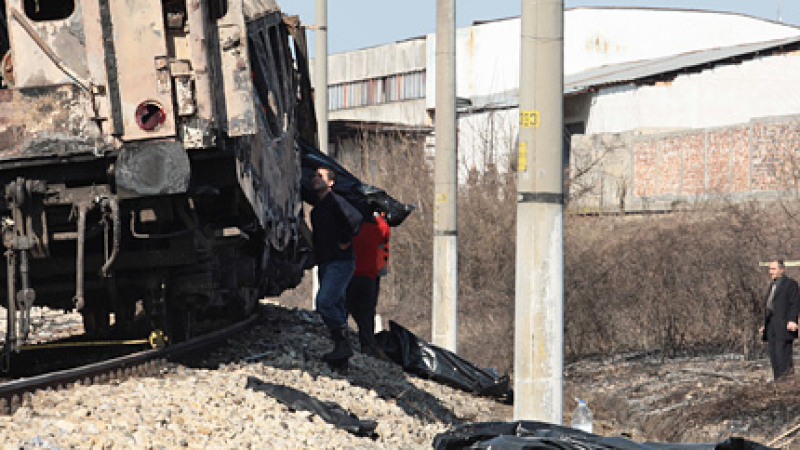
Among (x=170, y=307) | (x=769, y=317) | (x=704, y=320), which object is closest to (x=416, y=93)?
(x=704, y=320)

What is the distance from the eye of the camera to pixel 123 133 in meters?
8.59

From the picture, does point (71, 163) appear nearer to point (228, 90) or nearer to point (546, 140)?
point (228, 90)

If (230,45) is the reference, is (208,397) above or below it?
below

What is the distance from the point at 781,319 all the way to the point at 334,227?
226 inches

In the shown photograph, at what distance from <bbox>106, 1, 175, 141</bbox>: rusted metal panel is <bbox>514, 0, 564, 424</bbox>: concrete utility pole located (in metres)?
2.33

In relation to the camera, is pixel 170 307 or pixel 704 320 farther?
pixel 704 320

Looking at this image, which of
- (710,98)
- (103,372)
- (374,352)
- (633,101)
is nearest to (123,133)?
→ (103,372)

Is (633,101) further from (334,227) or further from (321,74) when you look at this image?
(334,227)

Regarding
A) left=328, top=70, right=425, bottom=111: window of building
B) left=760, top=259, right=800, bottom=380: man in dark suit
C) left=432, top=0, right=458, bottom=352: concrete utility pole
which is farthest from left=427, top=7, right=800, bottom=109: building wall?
left=760, top=259, right=800, bottom=380: man in dark suit

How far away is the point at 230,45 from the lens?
8953mm

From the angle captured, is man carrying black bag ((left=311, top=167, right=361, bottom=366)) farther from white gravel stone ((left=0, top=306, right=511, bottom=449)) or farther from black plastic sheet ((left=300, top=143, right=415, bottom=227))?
Answer: black plastic sheet ((left=300, top=143, right=415, bottom=227))

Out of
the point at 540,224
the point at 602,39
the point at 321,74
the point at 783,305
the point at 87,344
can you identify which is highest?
the point at 602,39

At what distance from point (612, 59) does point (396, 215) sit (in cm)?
4116

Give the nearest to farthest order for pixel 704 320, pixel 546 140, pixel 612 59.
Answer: pixel 546 140
pixel 704 320
pixel 612 59
